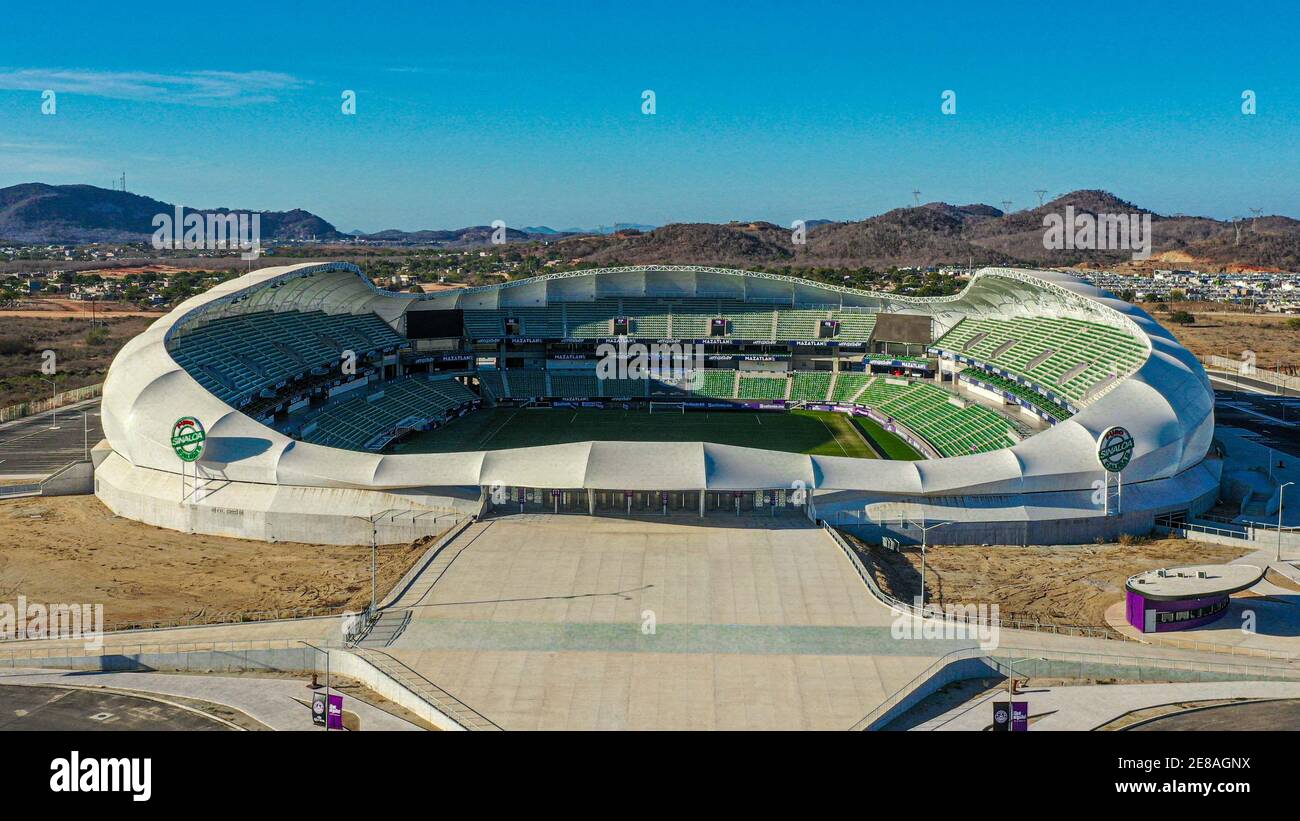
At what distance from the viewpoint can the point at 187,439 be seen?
1870 inches

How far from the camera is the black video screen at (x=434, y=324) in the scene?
85625 mm

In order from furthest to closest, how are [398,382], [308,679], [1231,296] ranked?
[1231,296], [398,382], [308,679]

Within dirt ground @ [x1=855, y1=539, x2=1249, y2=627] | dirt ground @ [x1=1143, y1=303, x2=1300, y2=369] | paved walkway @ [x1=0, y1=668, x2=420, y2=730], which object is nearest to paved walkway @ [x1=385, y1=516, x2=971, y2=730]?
paved walkway @ [x1=0, y1=668, x2=420, y2=730]

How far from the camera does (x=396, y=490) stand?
47562 millimetres

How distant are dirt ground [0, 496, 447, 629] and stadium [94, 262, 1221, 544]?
5.56 ft

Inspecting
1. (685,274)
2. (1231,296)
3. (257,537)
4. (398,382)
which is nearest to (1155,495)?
(257,537)

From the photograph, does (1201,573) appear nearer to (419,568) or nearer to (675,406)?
(419,568)

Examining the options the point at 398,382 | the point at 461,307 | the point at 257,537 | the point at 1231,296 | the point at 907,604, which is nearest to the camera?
the point at 907,604

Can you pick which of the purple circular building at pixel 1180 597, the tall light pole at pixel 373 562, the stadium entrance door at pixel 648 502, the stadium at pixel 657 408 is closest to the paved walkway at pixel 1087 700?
the purple circular building at pixel 1180 597

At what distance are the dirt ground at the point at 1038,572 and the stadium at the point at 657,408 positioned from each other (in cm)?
160

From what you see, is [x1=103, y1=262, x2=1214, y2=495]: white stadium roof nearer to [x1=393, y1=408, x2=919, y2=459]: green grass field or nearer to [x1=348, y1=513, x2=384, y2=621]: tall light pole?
[x1=348, y1=513, x2=384, y2=621]: tall light pole

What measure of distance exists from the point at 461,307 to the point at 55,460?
34.9 m

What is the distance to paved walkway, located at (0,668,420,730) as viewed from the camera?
28.9m

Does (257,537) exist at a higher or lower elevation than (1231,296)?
lower
